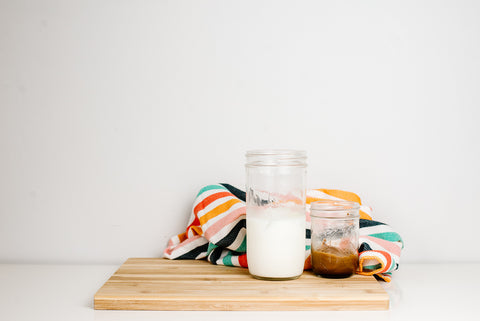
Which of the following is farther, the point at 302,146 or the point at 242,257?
the point at 302,146

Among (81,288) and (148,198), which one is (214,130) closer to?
(148,198)

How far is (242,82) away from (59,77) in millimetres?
464

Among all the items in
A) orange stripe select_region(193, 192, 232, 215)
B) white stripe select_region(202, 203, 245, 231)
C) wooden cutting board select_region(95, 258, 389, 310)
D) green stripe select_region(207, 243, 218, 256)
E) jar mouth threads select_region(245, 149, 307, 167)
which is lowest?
wooden cutting board select_region(95, 258, 389, 310)

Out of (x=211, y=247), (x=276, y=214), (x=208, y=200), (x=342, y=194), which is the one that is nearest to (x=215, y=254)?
(x=211, y=247)

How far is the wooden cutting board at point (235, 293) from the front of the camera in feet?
2.70

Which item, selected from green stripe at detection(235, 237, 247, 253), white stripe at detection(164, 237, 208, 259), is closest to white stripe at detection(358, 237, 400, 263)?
green stripe at detection(235, 237, 247, 253)

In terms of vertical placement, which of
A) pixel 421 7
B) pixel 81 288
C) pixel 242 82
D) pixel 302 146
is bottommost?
pixel 81 288

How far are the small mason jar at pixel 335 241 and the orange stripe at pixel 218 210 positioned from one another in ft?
0.71

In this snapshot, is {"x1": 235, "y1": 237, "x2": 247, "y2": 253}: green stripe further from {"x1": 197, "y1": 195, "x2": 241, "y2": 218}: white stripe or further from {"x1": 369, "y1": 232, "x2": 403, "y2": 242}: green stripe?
{"x1": 369, "y1": 232, "x2": 403, "y2": 242}: green stripe

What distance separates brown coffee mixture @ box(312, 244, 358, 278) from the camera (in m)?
0.94

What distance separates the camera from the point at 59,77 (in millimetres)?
1195

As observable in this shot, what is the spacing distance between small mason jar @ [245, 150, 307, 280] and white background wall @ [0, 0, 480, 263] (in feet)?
0.76

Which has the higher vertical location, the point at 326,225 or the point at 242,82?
the point at 242,82

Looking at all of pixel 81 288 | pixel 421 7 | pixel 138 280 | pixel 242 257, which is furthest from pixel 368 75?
pixel 81 288
